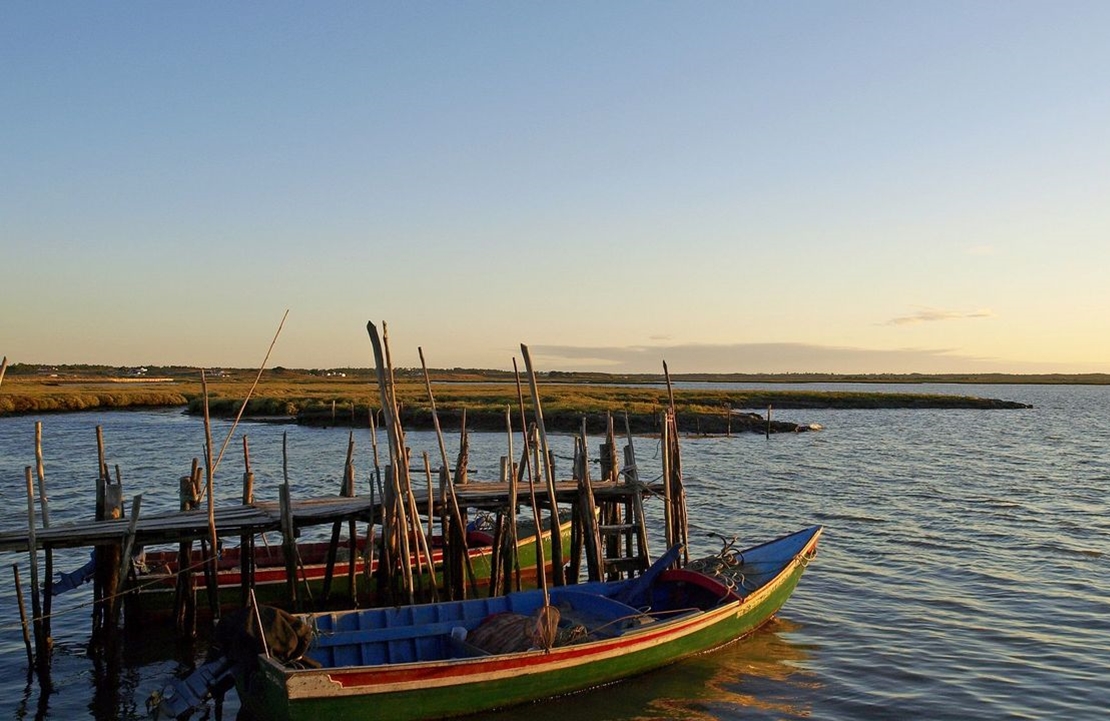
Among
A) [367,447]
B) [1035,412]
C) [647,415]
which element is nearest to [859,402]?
[1035,412]

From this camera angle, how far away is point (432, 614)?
1325 cm

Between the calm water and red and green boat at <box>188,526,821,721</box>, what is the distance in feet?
1.84

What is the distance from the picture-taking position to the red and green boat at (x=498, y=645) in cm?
1081

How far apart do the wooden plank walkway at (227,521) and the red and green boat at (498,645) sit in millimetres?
2907

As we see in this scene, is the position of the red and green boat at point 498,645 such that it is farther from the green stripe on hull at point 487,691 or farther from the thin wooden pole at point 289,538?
the thin wooden pole at point 289,538

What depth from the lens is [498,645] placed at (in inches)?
495

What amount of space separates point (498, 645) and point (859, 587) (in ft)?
33.6

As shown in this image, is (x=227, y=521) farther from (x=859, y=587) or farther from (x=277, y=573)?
(x=859, y=587)

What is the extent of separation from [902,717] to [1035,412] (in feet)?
297

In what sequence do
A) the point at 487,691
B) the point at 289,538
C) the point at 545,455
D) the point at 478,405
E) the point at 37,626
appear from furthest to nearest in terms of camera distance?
the point at 478,405
the point at 289,538
the point at 37,626
the point at 545,455
the point at 487,691

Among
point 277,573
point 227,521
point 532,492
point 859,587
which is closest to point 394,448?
point 532,492

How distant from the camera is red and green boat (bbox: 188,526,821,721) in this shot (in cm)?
1081

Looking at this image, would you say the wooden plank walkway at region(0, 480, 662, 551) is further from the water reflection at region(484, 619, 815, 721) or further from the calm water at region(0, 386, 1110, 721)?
the water reflection at region(484, 619, 815, 721)

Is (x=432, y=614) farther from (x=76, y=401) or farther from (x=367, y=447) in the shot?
Result: (x=76, y=401)
